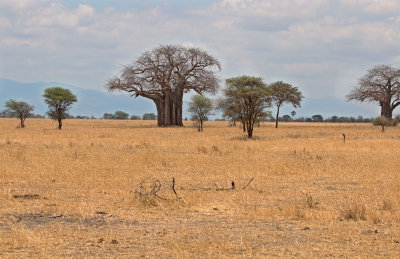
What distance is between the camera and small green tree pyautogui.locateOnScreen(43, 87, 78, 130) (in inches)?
1969

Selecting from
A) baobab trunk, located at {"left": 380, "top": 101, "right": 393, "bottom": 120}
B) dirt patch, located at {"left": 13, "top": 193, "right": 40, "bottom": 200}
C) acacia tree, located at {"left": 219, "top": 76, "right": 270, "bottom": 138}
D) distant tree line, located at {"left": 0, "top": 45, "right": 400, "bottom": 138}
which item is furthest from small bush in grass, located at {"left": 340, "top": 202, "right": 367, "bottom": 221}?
baobab trunk, located at {"left": 380, "top": 101, "right": 393, "bottom": 120}

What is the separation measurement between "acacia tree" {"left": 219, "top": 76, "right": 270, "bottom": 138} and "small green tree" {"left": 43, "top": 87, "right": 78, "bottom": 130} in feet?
75.2

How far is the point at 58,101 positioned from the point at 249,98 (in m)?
25.7

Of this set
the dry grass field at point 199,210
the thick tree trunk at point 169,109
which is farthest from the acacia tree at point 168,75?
the dry grass field at point 199,210

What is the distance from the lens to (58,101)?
50.1 metres

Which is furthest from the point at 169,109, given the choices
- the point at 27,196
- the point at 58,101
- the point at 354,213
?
the point at 354,213

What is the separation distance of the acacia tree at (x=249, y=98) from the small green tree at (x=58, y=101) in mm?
22935

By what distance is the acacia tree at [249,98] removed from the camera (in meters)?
33.0

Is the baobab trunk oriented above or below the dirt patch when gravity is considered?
above

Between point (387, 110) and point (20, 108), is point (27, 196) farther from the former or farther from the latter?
point (387, 110)

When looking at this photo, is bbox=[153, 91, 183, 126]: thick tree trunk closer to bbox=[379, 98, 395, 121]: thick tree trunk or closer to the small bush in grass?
bbox=[379, 98, 395, 121]: thick tree trunk

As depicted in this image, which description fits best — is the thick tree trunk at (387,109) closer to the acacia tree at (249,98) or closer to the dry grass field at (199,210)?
the acacia tree at (249,98)

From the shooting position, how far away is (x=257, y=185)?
38.8ft

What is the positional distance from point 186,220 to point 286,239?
2003 millimetres
